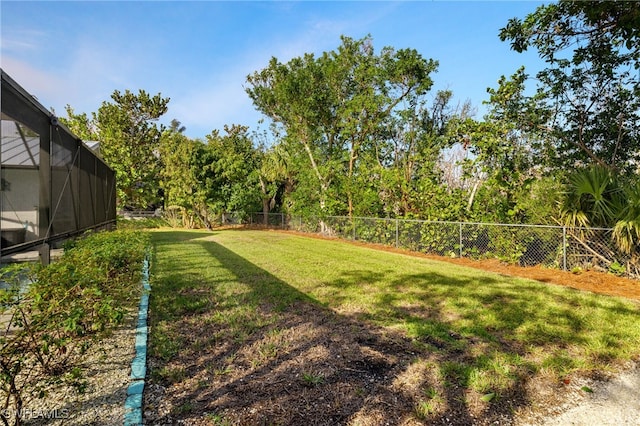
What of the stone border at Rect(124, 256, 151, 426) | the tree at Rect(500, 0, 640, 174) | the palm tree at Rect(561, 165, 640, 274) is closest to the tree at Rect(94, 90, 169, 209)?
the stone border at Rect(124, 256, 151, 426)

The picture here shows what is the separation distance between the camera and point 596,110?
7.79 m

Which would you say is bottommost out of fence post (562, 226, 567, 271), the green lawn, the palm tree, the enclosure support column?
the green lawn

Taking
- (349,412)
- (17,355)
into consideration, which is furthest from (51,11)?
(349,412)

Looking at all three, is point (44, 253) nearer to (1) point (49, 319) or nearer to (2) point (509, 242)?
(1) point (49, 319)

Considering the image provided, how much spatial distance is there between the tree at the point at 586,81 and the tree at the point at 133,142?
1959 centimetres

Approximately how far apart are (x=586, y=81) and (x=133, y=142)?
82.2ft

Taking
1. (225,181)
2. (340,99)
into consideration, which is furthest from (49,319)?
(225,181)

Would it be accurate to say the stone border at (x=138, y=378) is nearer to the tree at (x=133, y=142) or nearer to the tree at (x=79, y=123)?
the tree at (x=133, y=142)

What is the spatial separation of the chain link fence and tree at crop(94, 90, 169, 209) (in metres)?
14.6

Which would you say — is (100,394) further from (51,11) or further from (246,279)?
Result: (51,11)

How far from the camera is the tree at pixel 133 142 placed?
1902 centimetres

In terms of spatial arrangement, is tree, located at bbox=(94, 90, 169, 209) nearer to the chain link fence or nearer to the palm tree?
the chain link fence

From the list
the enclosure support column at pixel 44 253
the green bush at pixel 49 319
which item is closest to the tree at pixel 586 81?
the green bush at pixel 49 319

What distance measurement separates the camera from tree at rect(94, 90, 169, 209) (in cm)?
1902
